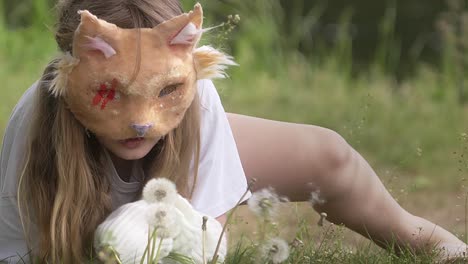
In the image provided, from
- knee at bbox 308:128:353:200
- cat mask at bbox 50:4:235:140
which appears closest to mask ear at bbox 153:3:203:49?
cat mask at bbox 50:4:235:140

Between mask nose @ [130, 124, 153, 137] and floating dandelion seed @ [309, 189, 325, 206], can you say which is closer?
mask nose @ [130, 124, 153, 137]

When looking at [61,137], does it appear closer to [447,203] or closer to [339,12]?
[447,203]

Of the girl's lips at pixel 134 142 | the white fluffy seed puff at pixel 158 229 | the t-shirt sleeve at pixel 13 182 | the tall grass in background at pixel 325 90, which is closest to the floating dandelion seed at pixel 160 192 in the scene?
the white fluffy seed puff at pixel 158 229

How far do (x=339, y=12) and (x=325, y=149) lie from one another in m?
5.48

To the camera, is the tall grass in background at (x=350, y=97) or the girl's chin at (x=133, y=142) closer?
the girl's chin at (x=133, y=142)

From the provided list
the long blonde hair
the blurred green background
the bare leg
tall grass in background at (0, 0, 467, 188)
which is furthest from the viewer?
tall grass in background at (0, 0, 467, 188)

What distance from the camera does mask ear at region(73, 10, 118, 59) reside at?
Answer: 7.02ft

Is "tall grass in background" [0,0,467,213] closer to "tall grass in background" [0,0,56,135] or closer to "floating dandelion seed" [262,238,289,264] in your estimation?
"tall grass in background" [0,0,56,135]

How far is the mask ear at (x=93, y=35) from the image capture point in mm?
2141

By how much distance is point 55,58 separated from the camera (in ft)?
7.57

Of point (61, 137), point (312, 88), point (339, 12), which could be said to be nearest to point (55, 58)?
point (61, 137)

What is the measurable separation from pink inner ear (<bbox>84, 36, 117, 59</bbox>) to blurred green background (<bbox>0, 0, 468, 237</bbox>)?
4.22 feet

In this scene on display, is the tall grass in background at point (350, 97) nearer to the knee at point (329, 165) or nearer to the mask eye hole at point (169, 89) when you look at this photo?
the knee at point (329, 165)

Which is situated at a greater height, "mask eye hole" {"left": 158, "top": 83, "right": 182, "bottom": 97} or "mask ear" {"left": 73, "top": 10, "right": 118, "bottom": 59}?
"mask ear" {"left": 73, "top": 10, "right": 118, "bottom": 59}
